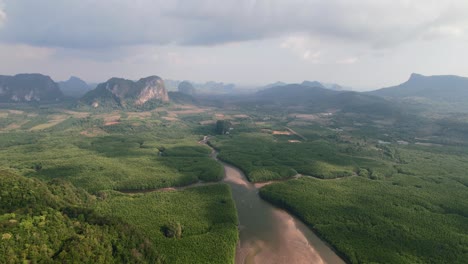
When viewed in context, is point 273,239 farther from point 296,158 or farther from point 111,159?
point 111,159

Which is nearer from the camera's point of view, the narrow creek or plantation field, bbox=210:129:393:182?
the narrow creek

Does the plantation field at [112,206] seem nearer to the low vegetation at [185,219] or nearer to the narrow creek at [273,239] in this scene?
the low vegetation at [185,219]

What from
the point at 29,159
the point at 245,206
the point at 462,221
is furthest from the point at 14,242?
the point at 462,221

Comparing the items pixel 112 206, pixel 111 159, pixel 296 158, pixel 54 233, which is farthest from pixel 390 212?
pixel 111 159

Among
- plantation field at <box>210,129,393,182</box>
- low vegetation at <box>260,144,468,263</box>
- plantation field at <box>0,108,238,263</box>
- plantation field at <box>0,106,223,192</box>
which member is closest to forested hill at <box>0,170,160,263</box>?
plantation field at <box>0,108,238,263</box>

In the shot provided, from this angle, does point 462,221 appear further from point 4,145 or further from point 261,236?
point 4,145

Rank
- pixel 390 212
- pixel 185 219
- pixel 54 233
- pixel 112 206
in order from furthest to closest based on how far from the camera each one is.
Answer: pixel 390 212 < pixel 112 206 < pixel 185 219 < pixel 54 233

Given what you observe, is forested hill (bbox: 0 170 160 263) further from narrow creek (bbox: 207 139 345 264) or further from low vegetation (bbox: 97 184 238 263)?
narrow creek (bbox: 207 139 345 264)
